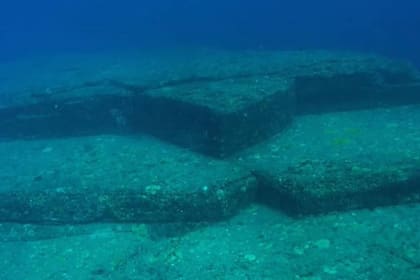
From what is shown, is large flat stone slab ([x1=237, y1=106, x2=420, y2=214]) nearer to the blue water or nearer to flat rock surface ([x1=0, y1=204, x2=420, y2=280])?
the blue water

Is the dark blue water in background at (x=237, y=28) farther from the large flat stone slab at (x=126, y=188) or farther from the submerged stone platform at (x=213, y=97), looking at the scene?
the large flat stone slab at (x=126, y=188)

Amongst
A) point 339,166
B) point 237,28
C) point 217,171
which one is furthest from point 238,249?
point 237,28

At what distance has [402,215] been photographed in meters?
4.30

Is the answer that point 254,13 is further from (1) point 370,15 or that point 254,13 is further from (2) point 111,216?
(2) point 111,216

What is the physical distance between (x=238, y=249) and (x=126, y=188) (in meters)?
1.64

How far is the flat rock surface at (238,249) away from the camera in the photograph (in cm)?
375

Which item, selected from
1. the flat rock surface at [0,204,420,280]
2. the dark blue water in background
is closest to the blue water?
the flat rock surface at [0,204,420,280]

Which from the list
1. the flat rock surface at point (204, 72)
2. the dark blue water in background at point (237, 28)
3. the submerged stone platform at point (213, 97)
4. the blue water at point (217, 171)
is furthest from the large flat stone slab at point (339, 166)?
the dark blue water in background at point (237, 28)

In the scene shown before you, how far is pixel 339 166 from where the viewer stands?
189 inches

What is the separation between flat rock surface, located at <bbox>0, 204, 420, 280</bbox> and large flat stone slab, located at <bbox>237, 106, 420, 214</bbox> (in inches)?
6.6

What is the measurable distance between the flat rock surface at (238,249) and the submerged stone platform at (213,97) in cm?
150

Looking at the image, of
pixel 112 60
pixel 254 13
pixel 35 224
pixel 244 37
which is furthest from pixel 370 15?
pixel 35 224

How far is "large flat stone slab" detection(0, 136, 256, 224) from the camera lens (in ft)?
15.7

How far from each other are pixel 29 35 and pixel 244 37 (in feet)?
79.9
